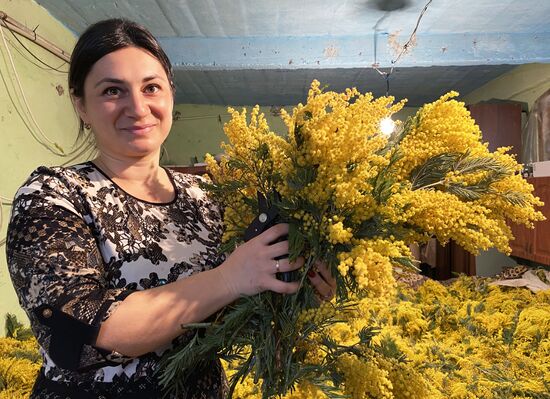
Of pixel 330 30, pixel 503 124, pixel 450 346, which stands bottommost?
pixel 450 346

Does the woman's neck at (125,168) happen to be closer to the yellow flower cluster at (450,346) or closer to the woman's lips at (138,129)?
the woman's lips at (138,129)

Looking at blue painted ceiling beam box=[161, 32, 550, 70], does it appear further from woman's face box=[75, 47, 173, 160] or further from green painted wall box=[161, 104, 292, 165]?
woman's face box=[75, 47, 173, 160]

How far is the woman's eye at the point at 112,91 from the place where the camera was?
2.99ft

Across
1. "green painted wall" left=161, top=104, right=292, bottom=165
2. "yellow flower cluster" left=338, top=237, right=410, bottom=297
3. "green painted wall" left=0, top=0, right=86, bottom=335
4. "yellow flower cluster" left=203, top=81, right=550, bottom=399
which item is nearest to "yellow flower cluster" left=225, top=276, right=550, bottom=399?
"yellow flower cluster" left=203, top=81, right=550, bottom=399

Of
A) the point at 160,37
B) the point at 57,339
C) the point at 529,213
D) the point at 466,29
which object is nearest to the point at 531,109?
the point at 466,29

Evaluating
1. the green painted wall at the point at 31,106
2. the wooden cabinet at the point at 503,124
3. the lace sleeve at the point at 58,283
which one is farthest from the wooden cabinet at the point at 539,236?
the lace sleeve at the point at 58,283

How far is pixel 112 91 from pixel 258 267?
0.49 metres

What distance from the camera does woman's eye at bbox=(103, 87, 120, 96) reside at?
35.9 inches

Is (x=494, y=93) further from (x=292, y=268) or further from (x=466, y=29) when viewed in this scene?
(x=292, y=268)

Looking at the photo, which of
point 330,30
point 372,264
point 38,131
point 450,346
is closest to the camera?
point 372,264

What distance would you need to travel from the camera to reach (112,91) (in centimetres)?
92

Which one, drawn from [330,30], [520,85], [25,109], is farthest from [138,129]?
[520,85]

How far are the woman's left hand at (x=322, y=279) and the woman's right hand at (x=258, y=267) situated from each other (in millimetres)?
72

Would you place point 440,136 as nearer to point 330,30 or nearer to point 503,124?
point 330,30
